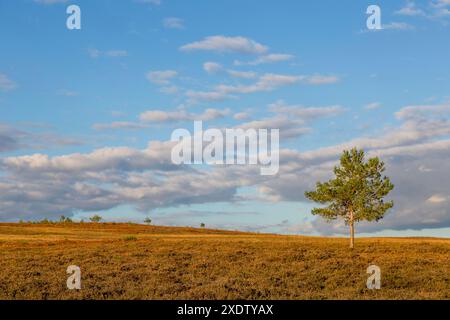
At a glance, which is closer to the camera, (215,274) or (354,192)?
(215,274)

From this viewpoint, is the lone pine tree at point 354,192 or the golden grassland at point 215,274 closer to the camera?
the golden grassland at point 215,274

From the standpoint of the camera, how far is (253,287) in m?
23.3

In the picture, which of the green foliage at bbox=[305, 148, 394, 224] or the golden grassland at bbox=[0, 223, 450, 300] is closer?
the golden grassland at bbox=[0, 223, 450, 300]

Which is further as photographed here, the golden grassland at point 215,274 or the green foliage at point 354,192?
the green foliage at point 354,192

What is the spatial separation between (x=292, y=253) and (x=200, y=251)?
7090 mm

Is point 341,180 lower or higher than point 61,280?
higher

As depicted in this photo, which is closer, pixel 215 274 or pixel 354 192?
pixel 215 274

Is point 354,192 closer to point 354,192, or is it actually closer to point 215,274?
point 354,192

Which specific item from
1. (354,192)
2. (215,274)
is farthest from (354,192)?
(215,274)

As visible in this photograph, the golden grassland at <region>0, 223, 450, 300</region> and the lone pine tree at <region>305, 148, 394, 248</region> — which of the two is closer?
the golden grassland at <region>0, 223, 450, 300</region>
